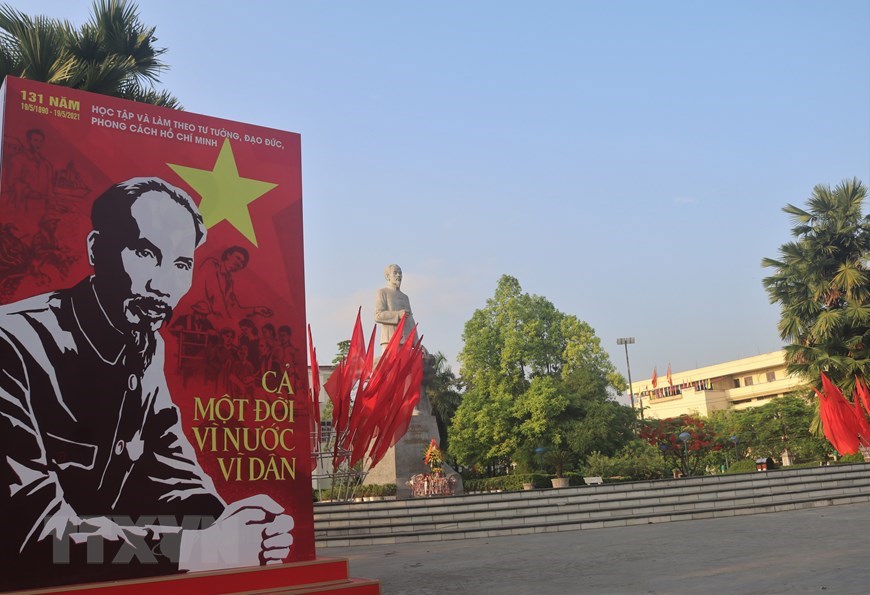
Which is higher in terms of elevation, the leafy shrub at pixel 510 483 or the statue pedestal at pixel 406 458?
the statue pedestal at pixel 406 458

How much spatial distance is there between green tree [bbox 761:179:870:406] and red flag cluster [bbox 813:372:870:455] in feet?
4.90

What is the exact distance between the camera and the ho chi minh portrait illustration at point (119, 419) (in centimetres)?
514

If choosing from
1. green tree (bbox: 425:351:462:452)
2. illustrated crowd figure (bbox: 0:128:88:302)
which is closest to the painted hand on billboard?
illustrated crowd figure (bbox: 0:128:88:302)

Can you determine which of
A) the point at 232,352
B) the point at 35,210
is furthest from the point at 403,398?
the point at 35,210

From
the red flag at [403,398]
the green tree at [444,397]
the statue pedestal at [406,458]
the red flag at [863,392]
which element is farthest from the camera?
the green tree at [444,397]

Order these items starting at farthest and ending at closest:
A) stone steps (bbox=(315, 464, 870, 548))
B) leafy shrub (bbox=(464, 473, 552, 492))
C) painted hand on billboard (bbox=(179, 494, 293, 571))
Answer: leafy shrub (bbox=(464, 473, 552, 492)) → stone steps (bbox=(315, 464, 870, 548)) → painted hand on billboard (bbox=(179, 494, 293, 571))

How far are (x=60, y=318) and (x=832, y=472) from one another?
738 inches

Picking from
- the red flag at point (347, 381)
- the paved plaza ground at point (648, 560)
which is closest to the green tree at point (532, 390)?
the red flag at point (347, 381)

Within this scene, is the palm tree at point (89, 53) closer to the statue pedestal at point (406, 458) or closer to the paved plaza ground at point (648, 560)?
the paved plaza ground at point (648, 560)

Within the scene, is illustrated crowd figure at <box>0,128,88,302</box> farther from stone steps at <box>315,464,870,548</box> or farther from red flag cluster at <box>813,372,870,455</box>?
red flag cluster at <box>813,372,870,455</box>

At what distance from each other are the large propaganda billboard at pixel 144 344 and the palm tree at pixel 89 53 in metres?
4.73

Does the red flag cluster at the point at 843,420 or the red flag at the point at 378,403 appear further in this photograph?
the red flag cluster at the point at 843,420

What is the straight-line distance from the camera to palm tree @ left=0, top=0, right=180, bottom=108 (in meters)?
9.63

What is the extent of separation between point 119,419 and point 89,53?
750 cm
